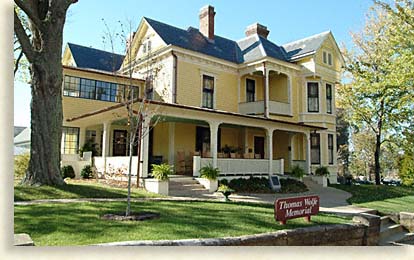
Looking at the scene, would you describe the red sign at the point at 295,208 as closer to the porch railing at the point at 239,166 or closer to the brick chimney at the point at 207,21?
the porch railing at the point at 239,166

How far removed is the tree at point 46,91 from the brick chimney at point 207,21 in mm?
9654

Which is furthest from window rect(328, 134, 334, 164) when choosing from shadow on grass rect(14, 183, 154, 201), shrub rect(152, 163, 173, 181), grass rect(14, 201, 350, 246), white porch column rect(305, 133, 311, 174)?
grass rect(14, 201, 350, 246)

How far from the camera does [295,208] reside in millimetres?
5840

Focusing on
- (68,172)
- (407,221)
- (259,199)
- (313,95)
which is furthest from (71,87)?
(407,221)

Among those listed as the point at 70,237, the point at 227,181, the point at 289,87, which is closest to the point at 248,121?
the point at 227,181

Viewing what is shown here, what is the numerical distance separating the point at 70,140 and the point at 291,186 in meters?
9.56

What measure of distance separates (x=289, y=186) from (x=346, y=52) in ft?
36.5

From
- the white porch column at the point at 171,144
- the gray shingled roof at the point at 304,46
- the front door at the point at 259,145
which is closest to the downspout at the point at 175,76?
the white porch column at the point at 171,144

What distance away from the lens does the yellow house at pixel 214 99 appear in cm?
1353

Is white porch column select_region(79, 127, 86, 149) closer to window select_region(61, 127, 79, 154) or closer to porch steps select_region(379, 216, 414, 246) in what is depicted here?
window select_region(61, 127, 79, 154)

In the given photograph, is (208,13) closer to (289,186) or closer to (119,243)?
(289,186)

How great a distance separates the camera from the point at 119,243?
414 centimetres

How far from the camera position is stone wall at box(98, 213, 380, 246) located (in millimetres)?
4328

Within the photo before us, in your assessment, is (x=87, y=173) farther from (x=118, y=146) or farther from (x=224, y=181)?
(x=224, y=181)
